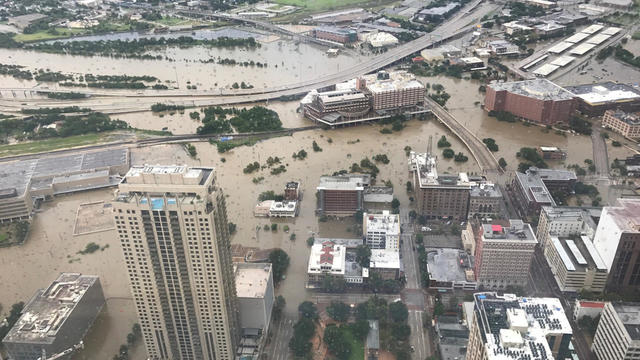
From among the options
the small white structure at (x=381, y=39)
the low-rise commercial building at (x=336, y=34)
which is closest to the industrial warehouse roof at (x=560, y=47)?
the small white structure at (x=381, y=39)

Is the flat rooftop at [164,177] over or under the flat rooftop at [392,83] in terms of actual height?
over

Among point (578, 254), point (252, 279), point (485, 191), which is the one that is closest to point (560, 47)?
point (485, 191)

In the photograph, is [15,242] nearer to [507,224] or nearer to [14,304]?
[14,304]

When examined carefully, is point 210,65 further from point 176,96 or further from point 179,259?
point 179,259

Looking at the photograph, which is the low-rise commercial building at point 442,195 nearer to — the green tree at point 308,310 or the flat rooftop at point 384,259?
the flat rooftop at point 384,259

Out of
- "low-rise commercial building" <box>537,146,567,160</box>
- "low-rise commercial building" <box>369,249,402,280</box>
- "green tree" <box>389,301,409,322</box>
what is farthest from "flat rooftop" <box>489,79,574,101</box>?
"green tree" <box>389,301,409,322</box>

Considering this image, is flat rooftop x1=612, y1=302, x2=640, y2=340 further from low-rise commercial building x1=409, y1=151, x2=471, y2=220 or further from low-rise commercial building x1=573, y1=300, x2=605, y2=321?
low-rise commercial building x1=409, y1=151, x2=471, y2=220

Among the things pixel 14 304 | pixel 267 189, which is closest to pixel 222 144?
pixel 267 189
